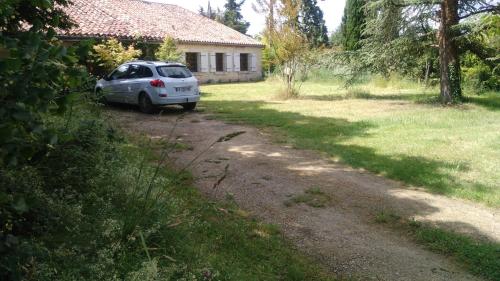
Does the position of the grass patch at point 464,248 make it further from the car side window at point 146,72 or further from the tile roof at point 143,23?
the tile roof at point 143,23

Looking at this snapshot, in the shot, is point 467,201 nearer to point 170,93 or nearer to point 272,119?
point 272,119

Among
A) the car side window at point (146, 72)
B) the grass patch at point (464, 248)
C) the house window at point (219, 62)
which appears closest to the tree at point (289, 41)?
the car side window at point (146, 72)

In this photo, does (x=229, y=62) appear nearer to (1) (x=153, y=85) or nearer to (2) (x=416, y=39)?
(2) (x=416, y=39)

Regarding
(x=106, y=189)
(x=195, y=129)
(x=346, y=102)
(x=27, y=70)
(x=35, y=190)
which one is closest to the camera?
(x=27, y=70)

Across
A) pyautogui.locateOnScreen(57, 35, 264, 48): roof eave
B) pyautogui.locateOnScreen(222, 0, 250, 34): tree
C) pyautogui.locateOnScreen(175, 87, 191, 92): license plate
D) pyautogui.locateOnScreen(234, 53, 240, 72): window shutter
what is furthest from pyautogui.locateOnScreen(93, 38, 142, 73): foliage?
pyautogui.locateOnScreen(222, 0, 250, 34): tree

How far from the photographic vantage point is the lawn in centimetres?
707

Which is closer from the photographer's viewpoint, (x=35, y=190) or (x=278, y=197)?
(x=35, y=190)

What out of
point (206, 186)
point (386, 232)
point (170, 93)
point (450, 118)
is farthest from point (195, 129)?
point (450, 118)

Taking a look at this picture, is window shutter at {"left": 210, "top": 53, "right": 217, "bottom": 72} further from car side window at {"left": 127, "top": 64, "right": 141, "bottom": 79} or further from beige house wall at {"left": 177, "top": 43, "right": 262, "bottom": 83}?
car side window at {"left": 127, "top": 64, "right": 141, "bottom": 79}

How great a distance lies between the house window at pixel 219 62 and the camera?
3062cm

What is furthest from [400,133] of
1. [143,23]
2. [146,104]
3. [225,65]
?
[225,65]

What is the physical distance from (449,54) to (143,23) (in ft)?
58.5

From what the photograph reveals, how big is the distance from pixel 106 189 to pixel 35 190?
1.06 metres

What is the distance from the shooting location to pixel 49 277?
8.20ft
